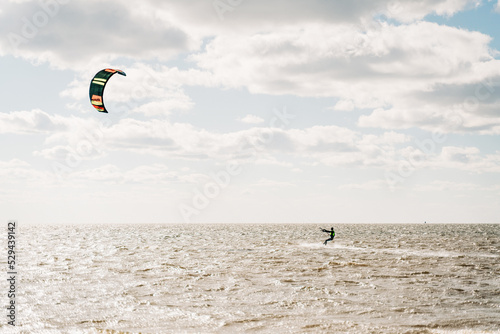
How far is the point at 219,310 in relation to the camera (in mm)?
15641

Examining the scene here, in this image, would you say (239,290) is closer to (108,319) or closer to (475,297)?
(108,319)

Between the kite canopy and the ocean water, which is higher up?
the kite canopy

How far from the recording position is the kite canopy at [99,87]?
2398 cm

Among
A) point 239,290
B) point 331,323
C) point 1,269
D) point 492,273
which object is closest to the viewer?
point 331,323

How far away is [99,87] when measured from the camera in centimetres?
2416

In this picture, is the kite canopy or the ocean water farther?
the kite canopy

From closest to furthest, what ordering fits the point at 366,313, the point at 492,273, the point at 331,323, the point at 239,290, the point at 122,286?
1. the point at 331,323
2. the point at 366,313
3. the point at 239,290
4. the point at 122,286
5. the point at 492,273

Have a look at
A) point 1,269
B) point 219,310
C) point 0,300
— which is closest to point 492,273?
point 219,310

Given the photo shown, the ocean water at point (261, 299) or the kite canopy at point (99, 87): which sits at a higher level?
the kite canopy at point (99, 87)

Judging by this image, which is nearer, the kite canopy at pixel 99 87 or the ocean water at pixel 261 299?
the ocean water at pixel 261 299

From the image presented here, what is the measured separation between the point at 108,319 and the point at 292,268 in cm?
1417

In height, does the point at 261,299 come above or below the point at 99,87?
below

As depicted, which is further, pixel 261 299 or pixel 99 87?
pixel 99 87

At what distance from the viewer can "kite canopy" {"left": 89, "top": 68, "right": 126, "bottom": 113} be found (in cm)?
2398
